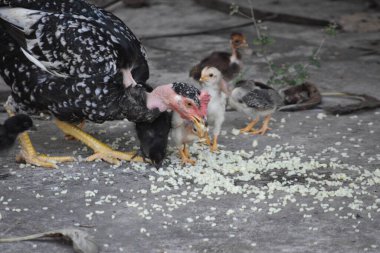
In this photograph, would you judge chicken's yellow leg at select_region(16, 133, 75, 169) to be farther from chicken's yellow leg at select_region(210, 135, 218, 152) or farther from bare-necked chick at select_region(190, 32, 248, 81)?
bare-necked chick at select_region(190, 32, 248, 81)

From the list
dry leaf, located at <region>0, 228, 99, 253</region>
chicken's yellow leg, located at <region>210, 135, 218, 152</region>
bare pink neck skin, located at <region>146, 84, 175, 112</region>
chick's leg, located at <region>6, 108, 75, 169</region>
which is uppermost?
bare pink neck skin, located at <region>146, 84, 175, 112</region>

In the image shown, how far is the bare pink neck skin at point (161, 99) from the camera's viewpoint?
15.2 ft

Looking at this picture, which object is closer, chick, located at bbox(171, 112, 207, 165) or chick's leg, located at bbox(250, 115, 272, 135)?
chick, located at bbox(171, 112, 207, 165)

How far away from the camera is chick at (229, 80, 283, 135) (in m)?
5.45

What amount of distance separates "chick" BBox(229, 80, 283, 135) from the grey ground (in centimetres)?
14

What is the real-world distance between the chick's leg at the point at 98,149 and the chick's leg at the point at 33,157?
0.56ft

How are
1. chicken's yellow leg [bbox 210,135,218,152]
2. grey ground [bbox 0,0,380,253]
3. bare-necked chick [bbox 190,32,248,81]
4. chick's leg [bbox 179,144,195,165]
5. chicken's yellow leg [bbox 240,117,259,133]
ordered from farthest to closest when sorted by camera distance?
1. bare-necked chick [bbox 190,32,248,81]
2. chicken's yellow leg [bbox 240,117,259,133]
3. chicken's yellow leg [bbox 210,135,218,152]
4. chick's leg [bbox 179,144,195,165]
5. grey ground [bbox 0,0,380,253]

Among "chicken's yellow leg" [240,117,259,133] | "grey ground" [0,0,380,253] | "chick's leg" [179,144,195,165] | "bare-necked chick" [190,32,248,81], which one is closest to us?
"grey ground" [0,0,380,253]

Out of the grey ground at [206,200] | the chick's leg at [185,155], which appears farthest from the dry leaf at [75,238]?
the chick's leg at [185,155]

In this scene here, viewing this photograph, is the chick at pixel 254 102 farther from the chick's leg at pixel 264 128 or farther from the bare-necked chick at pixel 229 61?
the bare-necked chick at pixel 229 61

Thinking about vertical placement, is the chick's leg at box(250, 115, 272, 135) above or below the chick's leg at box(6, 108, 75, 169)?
above

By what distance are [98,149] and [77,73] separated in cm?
56

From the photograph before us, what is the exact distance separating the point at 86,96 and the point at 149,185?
685 millimetres

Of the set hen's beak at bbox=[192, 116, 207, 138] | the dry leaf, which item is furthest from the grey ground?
hen's beak at bbox=[192, 116, 207, 138]
